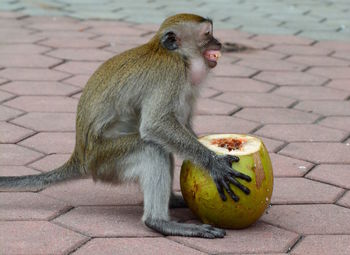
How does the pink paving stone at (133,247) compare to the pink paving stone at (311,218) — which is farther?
the pink paving stone at (311,218)

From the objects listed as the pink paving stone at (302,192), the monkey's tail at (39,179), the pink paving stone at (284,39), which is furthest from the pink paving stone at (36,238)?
the pink paving stone at (284,39)

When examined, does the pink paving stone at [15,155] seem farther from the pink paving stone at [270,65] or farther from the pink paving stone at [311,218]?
the pink paving stone at [270,65]

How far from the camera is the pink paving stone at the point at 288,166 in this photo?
4973mm

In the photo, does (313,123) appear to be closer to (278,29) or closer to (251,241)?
(251,241)

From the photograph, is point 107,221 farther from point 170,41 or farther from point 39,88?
point 39,88

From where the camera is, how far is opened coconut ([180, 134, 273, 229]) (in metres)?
4.03

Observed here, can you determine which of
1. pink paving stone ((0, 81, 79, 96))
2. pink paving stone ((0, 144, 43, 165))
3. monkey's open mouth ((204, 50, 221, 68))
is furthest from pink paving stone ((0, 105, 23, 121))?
monkey's open mouth ((204, 50, 221, 68))

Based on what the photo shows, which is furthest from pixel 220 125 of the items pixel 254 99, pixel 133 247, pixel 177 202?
pixel 133 247

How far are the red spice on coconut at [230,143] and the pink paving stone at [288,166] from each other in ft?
2.50

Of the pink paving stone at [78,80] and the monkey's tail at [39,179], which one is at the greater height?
the monkey's tail at [39,179]

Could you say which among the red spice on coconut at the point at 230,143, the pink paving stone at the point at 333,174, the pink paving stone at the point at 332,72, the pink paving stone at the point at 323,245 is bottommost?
the pink paving stone at the point at 332,72

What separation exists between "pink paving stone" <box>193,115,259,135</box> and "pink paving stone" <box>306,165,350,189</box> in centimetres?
77

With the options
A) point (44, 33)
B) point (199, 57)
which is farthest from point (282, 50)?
point (199, 57)

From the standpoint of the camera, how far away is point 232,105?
20.5 feet
